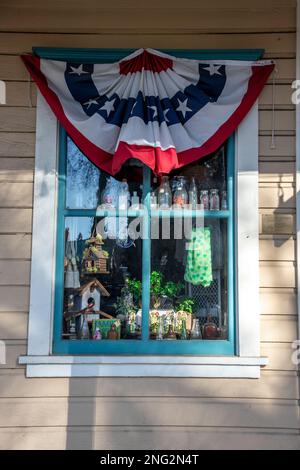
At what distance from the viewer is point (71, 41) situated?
10.5ft

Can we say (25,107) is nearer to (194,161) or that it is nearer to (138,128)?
(138,128)

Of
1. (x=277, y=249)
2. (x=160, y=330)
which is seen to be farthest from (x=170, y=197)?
(x=160, y=330)

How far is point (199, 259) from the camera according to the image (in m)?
3.22

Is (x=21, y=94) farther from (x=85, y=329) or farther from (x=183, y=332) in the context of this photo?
(x=183, y=332)

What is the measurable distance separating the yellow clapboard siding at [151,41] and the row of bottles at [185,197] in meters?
0.89

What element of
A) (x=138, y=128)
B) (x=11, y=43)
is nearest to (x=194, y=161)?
(x=138, y=128)

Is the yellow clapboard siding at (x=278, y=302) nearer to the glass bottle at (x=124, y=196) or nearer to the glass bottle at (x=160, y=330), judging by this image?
the glass bottle at (x=160, y=330)

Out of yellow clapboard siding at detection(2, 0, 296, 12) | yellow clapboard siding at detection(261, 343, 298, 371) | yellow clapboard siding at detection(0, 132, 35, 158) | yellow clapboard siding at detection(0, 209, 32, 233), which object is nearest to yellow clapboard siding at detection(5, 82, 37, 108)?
yellow clapboard siding at detection(0, 132, 35, 158)

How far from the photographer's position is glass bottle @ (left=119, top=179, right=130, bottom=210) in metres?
3.24

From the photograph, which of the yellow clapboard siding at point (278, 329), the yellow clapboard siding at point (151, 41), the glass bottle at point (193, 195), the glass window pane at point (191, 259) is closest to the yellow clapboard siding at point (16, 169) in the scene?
the yellow clapboard siding at point (151, 41)

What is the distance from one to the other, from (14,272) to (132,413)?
3.75 feet

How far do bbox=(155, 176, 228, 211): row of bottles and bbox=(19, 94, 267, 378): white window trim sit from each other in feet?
0.53
